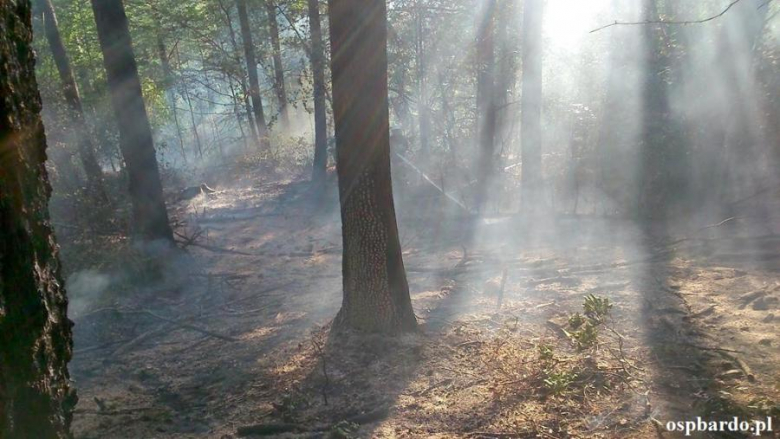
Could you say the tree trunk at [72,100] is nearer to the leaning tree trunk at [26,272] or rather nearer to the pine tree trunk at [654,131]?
the leaning tree trunk at [26,272]

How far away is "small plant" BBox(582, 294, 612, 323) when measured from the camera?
5.73 m

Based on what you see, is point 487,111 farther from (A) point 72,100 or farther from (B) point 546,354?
(A) point 72,100

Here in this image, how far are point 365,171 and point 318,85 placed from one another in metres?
10.4

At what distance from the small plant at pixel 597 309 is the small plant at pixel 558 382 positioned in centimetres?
130

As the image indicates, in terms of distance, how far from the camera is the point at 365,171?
17.2ft

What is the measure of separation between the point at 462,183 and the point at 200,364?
38.2 feet

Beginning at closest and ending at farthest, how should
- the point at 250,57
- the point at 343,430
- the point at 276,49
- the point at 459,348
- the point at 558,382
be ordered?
the point at 343,430
the point at 558,382
the point at 459,348
the point at 276,49
the point at 250,57

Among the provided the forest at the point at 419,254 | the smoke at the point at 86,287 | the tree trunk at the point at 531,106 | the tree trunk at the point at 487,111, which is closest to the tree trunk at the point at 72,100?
the forest at the point at 419,254

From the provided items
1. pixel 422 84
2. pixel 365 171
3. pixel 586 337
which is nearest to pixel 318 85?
pixel 422 84

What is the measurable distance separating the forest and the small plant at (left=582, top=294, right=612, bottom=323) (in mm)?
37

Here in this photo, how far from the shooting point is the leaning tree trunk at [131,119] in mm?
8102

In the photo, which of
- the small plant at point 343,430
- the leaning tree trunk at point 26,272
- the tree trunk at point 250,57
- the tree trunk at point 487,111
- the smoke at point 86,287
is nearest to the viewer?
the leaning tree trunk at point 26,272

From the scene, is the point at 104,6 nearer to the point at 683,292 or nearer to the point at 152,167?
the point at 152,167

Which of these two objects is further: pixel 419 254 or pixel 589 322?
pixel 419 254
